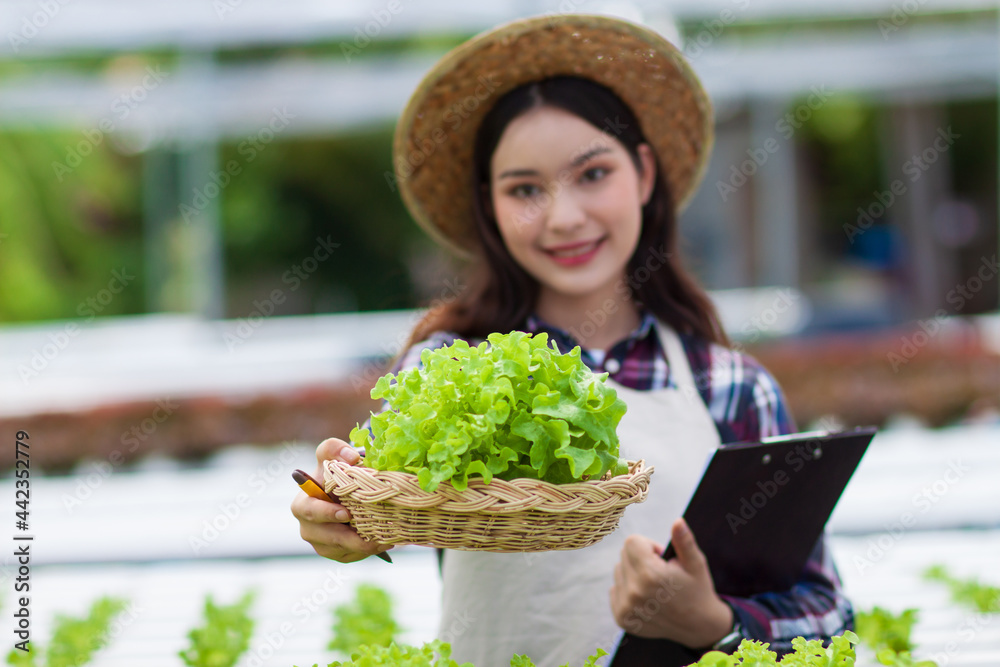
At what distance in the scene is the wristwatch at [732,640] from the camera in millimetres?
1576

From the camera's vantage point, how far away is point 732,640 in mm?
1578

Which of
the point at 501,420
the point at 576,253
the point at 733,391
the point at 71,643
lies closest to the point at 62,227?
the point at 71,643

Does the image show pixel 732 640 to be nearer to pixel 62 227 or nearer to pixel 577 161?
pixel 577 161

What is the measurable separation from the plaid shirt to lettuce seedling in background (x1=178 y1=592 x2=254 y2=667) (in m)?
0.62

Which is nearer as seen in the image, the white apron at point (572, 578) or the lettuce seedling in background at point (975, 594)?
the white apron at point (572, 578)

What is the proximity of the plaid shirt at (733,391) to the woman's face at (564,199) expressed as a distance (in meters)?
0.17

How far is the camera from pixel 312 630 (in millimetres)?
2664

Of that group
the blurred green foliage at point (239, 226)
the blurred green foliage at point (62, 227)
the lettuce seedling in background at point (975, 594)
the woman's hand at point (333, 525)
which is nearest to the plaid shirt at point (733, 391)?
the woman's hand at point (333, 525)

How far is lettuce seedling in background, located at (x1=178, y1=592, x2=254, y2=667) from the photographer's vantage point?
1.83 metres

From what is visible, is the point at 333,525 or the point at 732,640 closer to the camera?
the point at 333,525

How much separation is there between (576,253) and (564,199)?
11 cm

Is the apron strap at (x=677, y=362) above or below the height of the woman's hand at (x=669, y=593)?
above

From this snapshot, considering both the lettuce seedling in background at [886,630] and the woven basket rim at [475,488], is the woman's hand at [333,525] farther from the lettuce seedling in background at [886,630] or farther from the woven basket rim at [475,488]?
the lettuce seedling in background at [886,630]

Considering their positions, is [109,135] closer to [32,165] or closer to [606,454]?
[32,165]
